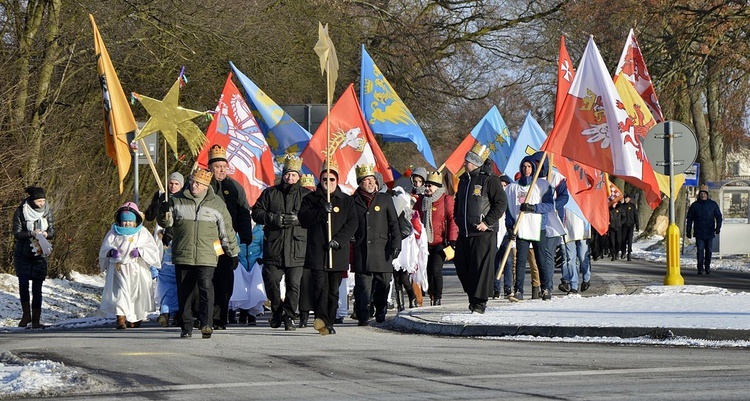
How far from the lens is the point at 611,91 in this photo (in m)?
17.6

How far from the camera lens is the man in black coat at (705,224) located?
93.6 ft

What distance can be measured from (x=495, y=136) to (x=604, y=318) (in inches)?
454

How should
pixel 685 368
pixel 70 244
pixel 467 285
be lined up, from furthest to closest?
pixel 70 244 → pixel 467 285 → pixel 685 368

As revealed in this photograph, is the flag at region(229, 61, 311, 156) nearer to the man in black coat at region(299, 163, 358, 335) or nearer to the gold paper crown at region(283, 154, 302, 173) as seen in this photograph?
the gold paper crown at region(283, 154, 302, 173)

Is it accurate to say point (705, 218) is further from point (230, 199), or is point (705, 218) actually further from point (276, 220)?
point (276, 220)

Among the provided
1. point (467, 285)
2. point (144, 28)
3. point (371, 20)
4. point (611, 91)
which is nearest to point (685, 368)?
point (467, 285)

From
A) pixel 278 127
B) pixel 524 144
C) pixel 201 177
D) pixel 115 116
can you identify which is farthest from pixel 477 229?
pixel 524 144

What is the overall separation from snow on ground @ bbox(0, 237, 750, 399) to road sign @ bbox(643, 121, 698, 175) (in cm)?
165

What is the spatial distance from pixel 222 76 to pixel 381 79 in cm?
647

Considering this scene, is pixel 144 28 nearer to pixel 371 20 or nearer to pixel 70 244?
pixel 70 244

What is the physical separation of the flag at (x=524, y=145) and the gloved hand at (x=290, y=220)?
369 inches

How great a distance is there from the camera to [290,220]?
47.8 ft

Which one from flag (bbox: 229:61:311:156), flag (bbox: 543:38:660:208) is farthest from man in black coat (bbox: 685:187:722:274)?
flag (bbox: 543:38:660:208)

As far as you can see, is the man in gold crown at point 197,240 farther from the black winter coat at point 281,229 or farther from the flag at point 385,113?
the flag at point 385,113
